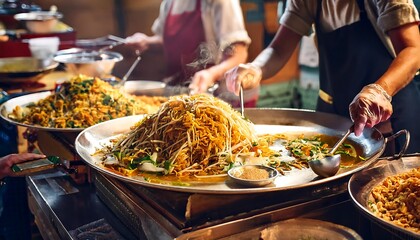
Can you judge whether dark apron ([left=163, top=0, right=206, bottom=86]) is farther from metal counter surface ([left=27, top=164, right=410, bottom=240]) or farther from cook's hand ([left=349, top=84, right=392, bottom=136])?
cook's hand ([left=349, top=84, right=392, bottom=136])

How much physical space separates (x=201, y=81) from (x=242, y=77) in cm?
68

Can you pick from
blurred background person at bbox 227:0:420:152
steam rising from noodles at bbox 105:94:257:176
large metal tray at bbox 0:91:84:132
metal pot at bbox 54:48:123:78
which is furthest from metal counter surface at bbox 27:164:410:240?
metal pot at bbox 54:48:123:78

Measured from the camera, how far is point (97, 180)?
221cm

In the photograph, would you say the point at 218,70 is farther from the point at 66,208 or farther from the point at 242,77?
the point at 66,208

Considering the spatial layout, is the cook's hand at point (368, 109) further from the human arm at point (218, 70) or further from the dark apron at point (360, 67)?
the human arm at point (218, 70)

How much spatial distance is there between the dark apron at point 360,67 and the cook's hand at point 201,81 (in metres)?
0.82

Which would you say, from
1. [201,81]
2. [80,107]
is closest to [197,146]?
[80,107]

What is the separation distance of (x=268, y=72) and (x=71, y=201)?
1.40 metres

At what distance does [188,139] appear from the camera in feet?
6.45

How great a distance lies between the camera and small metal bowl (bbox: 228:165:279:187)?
1.66m

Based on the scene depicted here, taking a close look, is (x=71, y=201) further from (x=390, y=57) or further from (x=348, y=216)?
(x=390, y=57)

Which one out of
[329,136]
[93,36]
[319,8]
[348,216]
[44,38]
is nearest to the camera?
[348,216]

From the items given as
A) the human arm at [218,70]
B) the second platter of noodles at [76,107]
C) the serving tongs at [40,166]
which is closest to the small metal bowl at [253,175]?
the serving tongs at [40,166]

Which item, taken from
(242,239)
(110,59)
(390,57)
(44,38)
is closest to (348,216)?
(242,239)
